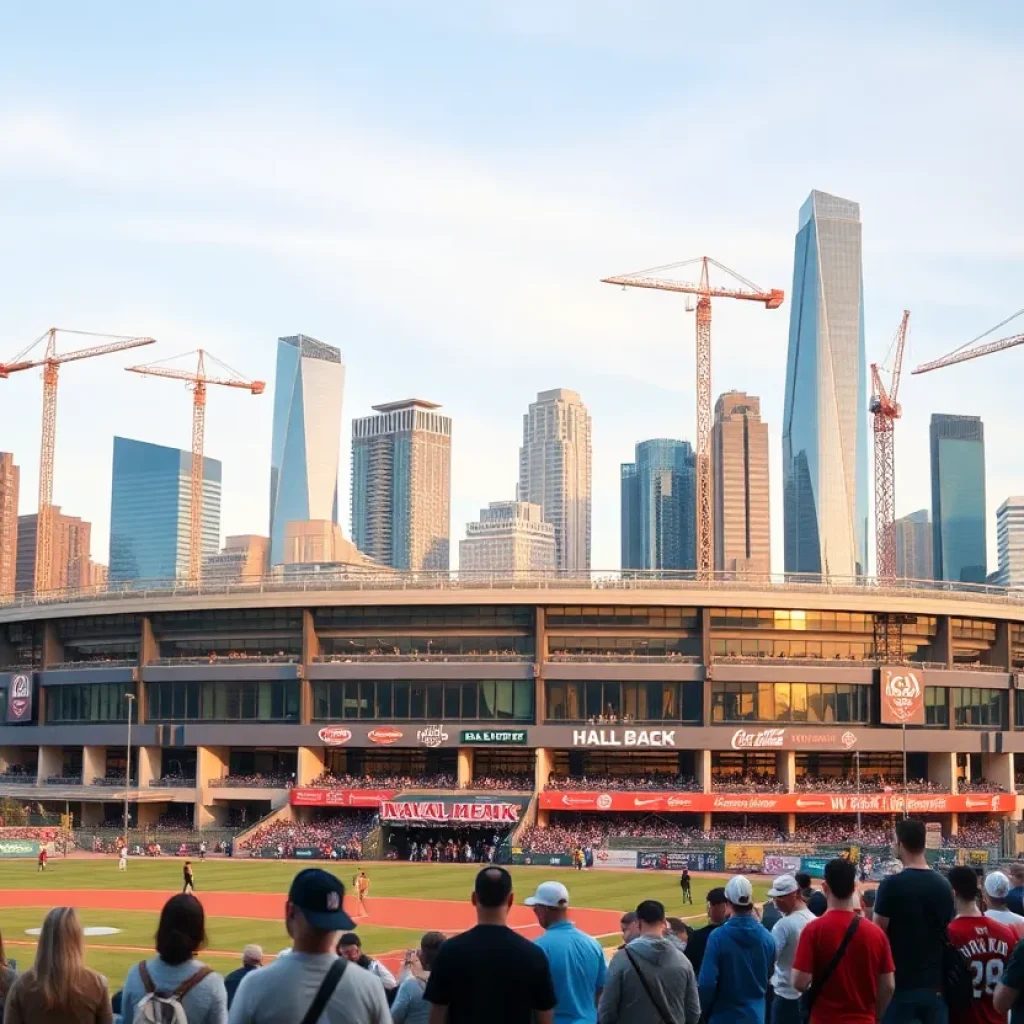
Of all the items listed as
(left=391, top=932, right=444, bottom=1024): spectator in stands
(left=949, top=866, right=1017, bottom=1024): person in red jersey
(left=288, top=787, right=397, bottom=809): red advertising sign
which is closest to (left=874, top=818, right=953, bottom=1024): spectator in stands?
(left=949, top=866, right=1017, bottom=1024): person in red jersey

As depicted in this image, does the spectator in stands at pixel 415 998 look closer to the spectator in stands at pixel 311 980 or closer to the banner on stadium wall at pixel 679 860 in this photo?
the spectator in stands at pixel 311 980

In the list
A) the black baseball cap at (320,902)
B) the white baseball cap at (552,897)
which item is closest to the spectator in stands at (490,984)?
the black baseball cap at (320,902)

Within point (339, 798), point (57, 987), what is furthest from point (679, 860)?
Result: point (57, 987)

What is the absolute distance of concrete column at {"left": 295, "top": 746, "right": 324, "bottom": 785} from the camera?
102688mm

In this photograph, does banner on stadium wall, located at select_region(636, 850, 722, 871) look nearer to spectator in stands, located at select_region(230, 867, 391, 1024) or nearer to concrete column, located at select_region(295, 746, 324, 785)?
concrete column, located at select_region(295, 746, 324, 785)

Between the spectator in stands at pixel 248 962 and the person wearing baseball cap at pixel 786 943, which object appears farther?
the spectator in stands at pixel 248 962

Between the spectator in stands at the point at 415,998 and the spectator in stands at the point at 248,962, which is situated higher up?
the spectator in stands at the point at 415,998

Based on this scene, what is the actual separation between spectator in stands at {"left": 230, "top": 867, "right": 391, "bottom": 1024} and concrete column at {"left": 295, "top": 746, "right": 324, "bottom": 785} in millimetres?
95833

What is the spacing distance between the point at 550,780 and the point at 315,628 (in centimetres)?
2098

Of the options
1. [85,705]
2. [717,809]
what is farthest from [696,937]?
[85,705]

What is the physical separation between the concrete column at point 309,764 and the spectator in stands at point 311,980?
95833mm

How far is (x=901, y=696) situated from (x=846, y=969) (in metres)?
92.6

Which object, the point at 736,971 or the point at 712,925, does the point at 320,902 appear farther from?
the point at 712,925

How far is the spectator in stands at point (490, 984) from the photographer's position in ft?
31.4
